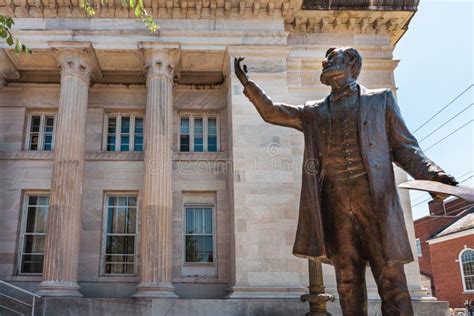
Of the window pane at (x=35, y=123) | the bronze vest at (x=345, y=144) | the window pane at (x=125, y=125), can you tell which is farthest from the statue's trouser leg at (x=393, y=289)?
the window pane at (x=35, y=123)

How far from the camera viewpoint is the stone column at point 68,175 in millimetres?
14109

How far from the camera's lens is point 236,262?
1416cm

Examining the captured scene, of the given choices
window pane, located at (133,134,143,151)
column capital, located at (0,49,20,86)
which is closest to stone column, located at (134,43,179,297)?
window pane, located at (133,134,143,151)

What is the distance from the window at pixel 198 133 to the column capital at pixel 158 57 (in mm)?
2702

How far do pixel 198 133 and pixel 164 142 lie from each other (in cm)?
315

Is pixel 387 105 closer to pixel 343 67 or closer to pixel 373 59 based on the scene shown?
pixel 343 67

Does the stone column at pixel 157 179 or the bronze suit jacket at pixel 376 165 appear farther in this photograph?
the stone column at pixel 157 179

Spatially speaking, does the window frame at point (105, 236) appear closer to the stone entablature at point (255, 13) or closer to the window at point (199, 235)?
the window at point (199, 235)

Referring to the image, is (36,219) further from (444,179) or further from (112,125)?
(444,179)

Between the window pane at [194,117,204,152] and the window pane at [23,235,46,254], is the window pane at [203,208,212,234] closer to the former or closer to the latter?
the window pane at [194,117,204,152]

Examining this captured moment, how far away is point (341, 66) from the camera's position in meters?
4.88

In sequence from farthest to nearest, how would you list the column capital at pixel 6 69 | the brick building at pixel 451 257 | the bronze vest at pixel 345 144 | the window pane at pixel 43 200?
1. the brick building at pixel 451 257
2. the window pane at pixel 43 200
3. the column capital at pixel 6 69
4. the bronze vest at pixel 345 144

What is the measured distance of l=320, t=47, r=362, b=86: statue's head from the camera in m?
4.88

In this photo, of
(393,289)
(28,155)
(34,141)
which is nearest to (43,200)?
(28,155)
